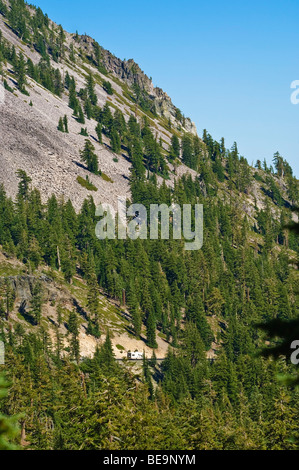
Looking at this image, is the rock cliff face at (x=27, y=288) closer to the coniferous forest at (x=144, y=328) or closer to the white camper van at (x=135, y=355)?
the coniferous forest at (x=144, y=328)

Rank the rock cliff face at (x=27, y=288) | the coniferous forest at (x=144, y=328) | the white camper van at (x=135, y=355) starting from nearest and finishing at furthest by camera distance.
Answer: the coniferous forest at (x=144, y=328), the white camper van at (x=135, y=355), the rock cliff face at (x=27, y=288)

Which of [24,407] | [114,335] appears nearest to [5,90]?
[114,335]

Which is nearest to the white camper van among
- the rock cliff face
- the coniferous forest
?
the coniferous forest

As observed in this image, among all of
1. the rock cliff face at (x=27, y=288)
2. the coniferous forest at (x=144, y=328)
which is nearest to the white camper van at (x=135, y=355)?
the coniferous forest at (x=144, y=328)

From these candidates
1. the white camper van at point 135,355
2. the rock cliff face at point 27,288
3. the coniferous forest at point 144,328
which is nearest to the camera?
the coniferous forest at point 144,328

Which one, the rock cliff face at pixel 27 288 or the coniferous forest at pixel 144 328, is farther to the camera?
the rock cliff face at pixel 27 288

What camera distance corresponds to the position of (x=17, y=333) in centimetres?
→ 9362

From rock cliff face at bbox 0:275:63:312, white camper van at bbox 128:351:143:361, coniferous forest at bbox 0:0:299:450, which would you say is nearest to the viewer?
coniferous forest at bbox 0:0:299:450

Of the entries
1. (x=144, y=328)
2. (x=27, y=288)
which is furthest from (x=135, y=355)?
(x=27, y=288)

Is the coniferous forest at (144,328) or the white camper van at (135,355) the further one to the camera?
the white camper van at (135,355)

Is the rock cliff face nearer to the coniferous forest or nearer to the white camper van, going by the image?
the coniferous forest

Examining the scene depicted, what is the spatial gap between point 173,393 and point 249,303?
62117 millimetres

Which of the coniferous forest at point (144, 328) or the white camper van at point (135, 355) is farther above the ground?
the coniferous forest at point (144, 328)

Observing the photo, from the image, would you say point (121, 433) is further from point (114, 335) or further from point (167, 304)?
point (167, 304)
